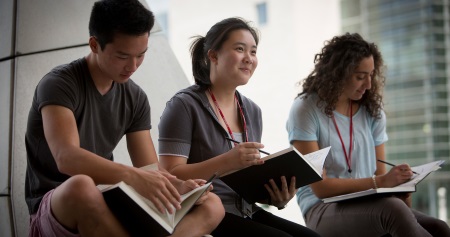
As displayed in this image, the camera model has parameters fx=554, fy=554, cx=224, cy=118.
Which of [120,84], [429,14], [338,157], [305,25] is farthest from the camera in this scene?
[305,25]

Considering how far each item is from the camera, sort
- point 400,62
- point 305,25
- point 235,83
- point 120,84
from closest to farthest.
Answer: point 120,84 < point 235,83 < point 400,62 < point 305,25

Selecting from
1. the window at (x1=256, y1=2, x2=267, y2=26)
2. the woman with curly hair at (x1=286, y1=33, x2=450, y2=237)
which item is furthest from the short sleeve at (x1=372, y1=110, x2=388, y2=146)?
the window at (x1=256, y1=2, x2=267, y2=26)

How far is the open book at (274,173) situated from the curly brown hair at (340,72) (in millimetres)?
542

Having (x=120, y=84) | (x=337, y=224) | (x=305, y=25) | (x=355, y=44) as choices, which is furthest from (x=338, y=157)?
(x=305, y=25)

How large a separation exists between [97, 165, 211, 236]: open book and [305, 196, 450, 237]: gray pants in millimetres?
896

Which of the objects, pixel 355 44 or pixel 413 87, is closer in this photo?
pixel 355 44

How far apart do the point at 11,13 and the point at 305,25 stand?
744 centimetres

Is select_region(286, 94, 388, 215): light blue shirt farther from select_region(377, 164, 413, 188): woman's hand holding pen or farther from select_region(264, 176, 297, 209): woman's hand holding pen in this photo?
select_region(264, 176, 297, 209): woman's hand holding pen

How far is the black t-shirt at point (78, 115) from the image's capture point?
170 cm

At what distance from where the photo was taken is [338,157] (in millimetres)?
2408

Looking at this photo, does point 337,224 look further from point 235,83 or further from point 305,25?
point 305,25

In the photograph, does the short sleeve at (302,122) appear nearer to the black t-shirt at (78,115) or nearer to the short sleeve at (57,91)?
the black t-shirt at (78,115)

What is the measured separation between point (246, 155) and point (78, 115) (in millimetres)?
551

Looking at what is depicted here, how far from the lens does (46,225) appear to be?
1.46m
